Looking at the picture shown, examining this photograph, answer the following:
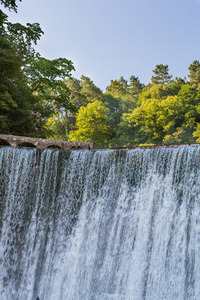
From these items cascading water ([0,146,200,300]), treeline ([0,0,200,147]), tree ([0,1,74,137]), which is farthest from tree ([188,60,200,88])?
cascading water ([0,146,200,300])

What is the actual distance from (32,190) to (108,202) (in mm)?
2514

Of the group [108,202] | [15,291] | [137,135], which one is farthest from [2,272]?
[137,135]

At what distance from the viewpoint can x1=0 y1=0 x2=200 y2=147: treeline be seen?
42.9 feet

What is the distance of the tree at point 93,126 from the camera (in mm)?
33844

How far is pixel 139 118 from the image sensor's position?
33.9 meters

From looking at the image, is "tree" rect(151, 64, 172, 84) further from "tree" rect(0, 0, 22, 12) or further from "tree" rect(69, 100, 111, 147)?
"tree" rect(0, 0, 22, 12)

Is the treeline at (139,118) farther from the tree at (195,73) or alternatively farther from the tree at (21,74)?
the tree at (21,74)

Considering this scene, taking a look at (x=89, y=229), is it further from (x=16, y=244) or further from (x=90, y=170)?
(x=16, y=244)

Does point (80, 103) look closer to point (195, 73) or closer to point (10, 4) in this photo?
point (195, 73)

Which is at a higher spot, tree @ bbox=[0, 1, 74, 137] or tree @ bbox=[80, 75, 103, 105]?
tree @ bbox=[80, 75, 103, 105]

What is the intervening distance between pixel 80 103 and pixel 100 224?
34524 millimetres

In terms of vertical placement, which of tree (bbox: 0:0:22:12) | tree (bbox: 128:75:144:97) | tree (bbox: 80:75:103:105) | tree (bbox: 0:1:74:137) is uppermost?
tree (bbox: 128:75:144:97)

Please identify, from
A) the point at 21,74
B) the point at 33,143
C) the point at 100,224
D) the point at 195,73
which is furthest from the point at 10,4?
the point at 195,73

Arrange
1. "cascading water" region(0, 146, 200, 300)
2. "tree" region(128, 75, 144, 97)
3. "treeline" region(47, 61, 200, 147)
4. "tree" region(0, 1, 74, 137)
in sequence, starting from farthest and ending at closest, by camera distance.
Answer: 1. "tree" region(128, 75, 144, 97)
2. "treeline" region(47, 61, 200, 147)
3. "tree" region(0, 1, 74, 137)
4. "cascading water" region(0, 146, 200, 300)
